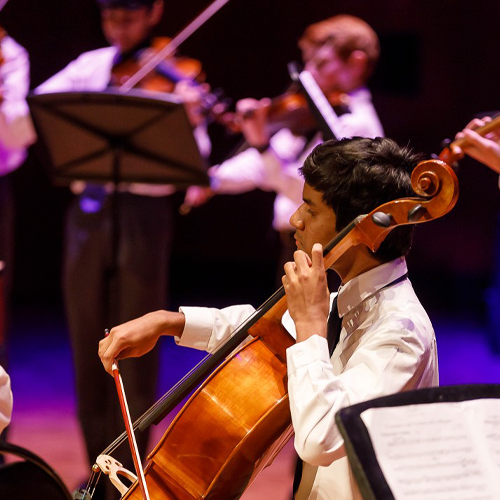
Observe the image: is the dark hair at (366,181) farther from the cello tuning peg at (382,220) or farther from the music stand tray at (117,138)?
the music stand tray at (117,138)

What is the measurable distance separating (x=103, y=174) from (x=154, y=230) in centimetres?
35

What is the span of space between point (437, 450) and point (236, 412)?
57cm

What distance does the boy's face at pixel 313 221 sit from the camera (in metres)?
1.68

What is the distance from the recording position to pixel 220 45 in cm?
668

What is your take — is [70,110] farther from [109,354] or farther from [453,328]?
[453,328]

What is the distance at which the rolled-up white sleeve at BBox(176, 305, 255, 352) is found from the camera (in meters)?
1.92

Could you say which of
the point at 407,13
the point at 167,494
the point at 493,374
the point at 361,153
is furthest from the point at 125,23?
the point at 407,13

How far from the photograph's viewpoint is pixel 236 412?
1.62 m

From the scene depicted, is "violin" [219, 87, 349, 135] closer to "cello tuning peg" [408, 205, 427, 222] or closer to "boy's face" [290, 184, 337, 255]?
"boy's face" [290, 184, 337, 255]

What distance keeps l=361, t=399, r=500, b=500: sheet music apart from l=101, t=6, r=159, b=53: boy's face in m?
2.67

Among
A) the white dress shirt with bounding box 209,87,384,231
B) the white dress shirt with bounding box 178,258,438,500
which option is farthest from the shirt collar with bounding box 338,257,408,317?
the white dress shirt with bounding box 209,87,384,231

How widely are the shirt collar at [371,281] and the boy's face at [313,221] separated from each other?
109 mm

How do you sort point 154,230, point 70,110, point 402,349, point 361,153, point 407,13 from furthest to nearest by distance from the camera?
1. point 407,13
2. point 154,230
3. point 70,110
4. point 361,153
5. point 402,349

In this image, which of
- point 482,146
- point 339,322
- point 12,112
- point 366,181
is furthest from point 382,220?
point 12,112
